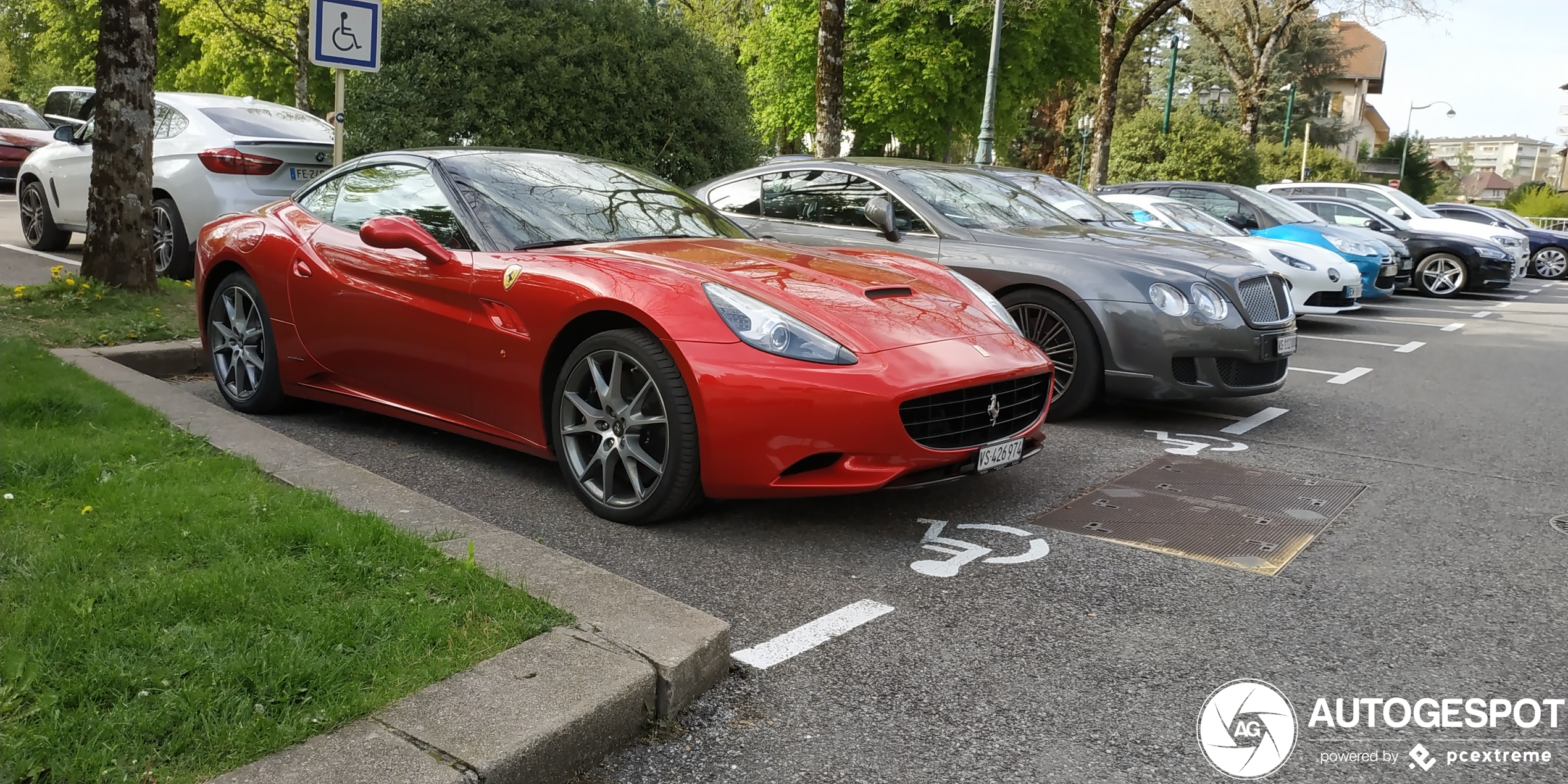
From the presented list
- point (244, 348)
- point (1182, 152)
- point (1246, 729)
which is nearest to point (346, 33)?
point (244, 348)

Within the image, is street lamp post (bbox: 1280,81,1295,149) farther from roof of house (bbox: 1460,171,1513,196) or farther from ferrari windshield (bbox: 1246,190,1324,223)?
roof of house (bbox: 1460,171,1513,196)

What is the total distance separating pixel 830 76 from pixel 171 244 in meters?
6.96

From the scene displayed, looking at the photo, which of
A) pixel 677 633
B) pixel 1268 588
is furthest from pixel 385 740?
pixel 1268 588

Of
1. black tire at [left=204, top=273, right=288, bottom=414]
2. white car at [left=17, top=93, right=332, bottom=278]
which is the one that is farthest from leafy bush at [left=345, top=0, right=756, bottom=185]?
black tire at [left=204, top=273, right=288, bottom=414]

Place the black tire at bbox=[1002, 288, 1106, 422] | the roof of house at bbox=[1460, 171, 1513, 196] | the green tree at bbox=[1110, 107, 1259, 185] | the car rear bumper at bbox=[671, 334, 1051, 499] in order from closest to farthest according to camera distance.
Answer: the car rear bumper at bbox=[671, 334, 1051, 499] < the black tire at bbox=[1002, 288, 1106, 422] < the green tree at bbox=[1110, 107, 1259, 185] < the roof of house at bbox=[1460, 171, 1513, 196]

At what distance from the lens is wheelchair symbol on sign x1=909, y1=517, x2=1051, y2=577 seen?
12.9ft

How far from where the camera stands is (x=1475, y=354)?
10.4m

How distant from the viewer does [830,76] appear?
1312 centimetres

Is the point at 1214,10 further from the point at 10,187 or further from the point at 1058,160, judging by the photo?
the point at 10,187

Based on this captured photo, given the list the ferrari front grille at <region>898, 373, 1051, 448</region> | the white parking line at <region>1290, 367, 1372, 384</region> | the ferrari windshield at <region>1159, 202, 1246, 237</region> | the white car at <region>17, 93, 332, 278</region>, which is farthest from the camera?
the ferrari windshield at <region>1159, 202, 1246, 237</region>

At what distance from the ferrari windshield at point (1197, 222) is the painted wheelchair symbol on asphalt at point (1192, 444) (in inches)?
233

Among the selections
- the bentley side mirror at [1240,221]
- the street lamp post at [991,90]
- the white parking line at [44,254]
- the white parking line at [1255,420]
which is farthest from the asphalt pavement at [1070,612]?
the street lamp post at [991,90]

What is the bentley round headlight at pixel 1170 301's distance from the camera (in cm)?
614

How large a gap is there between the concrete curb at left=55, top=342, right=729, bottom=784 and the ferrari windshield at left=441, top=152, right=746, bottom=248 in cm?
137
